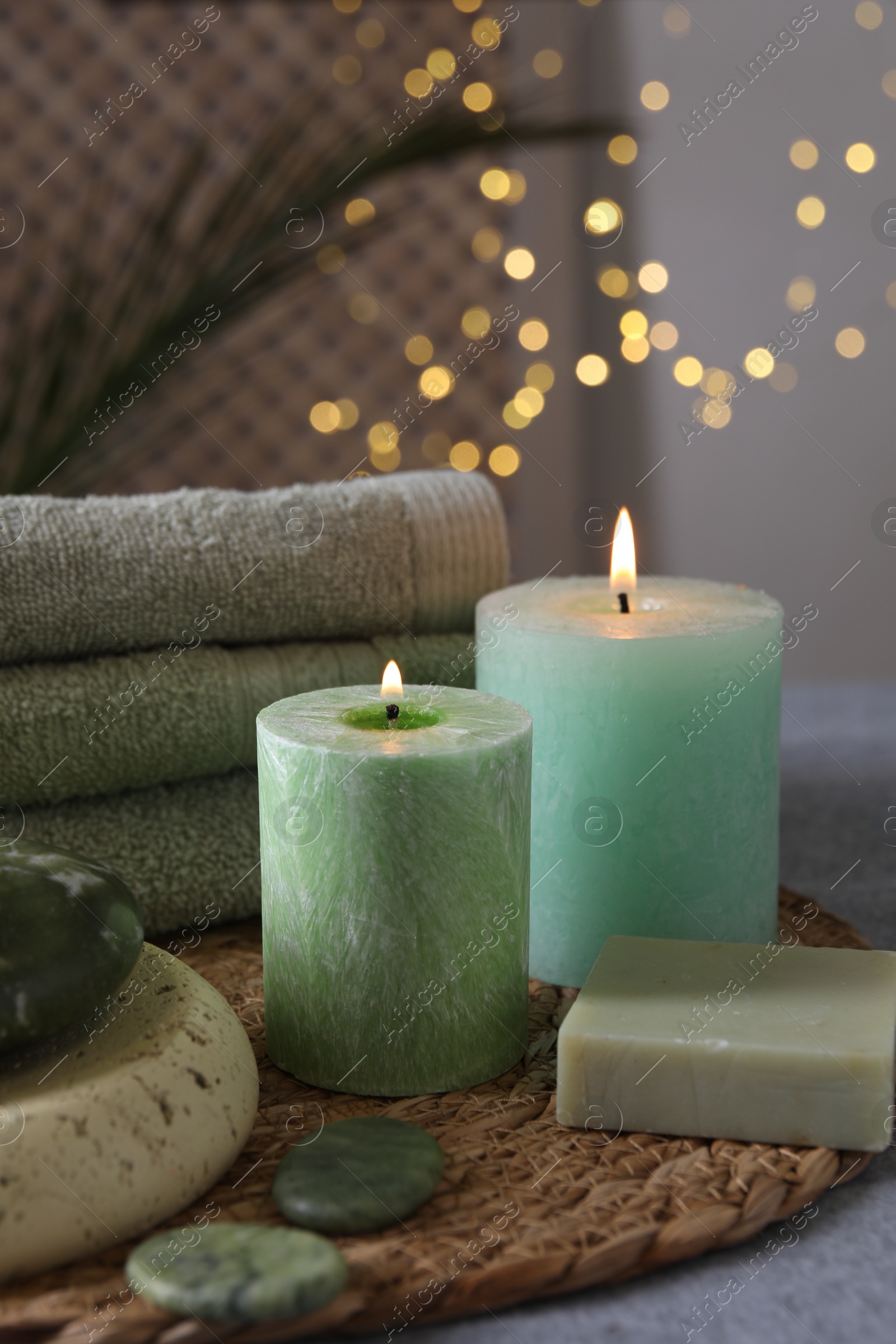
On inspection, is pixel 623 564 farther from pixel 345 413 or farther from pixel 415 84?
pixel 415 84

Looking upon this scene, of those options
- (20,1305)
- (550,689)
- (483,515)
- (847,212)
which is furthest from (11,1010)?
(847,212)

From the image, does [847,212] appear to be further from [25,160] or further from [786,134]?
[25,160]

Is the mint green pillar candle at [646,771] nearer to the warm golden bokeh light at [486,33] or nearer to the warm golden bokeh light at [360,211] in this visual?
the warm golden bokeh light at [360,211]

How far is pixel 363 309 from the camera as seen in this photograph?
1300 mm

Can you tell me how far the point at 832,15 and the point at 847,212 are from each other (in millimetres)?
167

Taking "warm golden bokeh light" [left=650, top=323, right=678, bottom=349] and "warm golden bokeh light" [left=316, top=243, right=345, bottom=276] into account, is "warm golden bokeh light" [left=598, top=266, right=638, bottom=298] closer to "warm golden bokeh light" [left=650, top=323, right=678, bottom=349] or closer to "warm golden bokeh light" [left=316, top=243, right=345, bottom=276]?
"warm golden bokeh light" [left=650, top=323, right=678, bottom=349]

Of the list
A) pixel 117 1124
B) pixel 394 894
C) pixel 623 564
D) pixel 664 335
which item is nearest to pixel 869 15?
pixel 664 335

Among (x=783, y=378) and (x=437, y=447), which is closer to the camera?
(x=783, y=378)

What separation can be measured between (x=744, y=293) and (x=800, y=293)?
0.20 ft

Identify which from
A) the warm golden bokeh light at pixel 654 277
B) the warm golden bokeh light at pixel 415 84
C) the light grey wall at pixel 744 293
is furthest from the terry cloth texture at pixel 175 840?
the warm golden bokeh light at pixel 415 84

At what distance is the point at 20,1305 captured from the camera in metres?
0.33

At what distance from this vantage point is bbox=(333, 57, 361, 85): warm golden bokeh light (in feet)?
4.10

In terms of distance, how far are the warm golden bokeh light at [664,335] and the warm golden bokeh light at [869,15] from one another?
0.31 meters

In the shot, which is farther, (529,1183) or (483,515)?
(483,515)
